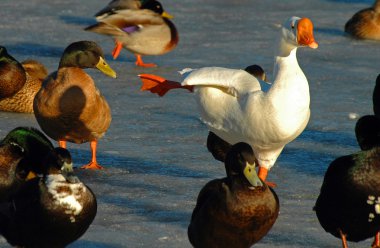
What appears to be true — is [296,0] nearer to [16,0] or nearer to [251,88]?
[16,0]

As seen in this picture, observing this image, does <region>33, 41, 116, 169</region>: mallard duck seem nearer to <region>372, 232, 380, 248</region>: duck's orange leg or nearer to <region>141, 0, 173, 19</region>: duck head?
<region>372, 232, 380, 248</region>: duck's orange leg

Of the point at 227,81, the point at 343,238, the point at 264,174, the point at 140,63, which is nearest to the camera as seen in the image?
the point at 343,238

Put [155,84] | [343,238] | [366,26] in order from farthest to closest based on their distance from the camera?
1. [366,26]
2. [155,84]
3. [343,238]

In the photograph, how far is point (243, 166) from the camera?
531cm

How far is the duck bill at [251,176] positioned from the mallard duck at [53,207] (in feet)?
2.65

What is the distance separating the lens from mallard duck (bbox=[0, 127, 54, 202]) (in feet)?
19.5

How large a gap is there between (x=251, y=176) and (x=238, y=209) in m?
0.18

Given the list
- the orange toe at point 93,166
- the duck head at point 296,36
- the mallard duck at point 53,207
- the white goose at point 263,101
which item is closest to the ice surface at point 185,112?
the orange toe at point 93,166

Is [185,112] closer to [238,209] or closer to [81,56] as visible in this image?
[81,56]

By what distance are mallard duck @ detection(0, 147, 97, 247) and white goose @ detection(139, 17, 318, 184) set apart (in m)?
1.73

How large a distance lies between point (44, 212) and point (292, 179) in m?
2.44

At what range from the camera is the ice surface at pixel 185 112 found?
20.8 ft

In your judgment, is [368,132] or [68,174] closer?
[68,174]

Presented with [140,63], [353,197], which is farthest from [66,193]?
[140,63]
